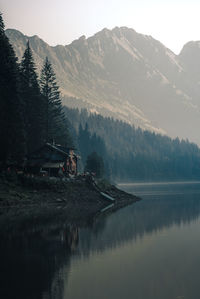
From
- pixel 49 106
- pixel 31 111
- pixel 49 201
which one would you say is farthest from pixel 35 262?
pixel 49 106

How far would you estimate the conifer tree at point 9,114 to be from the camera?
220 ft

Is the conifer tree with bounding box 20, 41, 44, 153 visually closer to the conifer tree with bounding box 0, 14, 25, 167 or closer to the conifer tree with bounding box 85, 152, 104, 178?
the conifer tree with bounding box 0, 14, 25, 167

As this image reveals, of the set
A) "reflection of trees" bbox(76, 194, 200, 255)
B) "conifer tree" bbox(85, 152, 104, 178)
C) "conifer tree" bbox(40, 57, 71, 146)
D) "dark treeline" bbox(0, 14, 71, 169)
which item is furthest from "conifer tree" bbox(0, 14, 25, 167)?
"conifer tree" bbox(85, 152, 104, 178)

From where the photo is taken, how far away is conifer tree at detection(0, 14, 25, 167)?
6706cm

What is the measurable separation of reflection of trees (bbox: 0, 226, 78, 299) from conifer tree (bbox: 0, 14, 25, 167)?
26.0 metres

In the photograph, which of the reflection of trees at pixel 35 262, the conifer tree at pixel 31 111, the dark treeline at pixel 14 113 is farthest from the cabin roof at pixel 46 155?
the reflection of trees at pixel 35 262

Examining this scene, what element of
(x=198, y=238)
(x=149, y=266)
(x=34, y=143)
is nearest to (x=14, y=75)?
(x=34, y=143)

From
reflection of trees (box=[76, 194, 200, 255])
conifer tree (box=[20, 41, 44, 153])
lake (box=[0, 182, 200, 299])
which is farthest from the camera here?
conifer tree (box=[20, 41, 44, 153])

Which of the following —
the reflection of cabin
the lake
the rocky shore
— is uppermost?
the reflection of cabin

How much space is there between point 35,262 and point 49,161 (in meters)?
52.8

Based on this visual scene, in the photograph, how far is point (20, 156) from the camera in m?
69.8

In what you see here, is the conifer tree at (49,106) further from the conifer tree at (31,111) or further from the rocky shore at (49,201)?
the rocky shore at (49,201)

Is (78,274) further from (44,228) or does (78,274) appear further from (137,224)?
(137,224)

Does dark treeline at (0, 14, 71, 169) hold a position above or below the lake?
above
